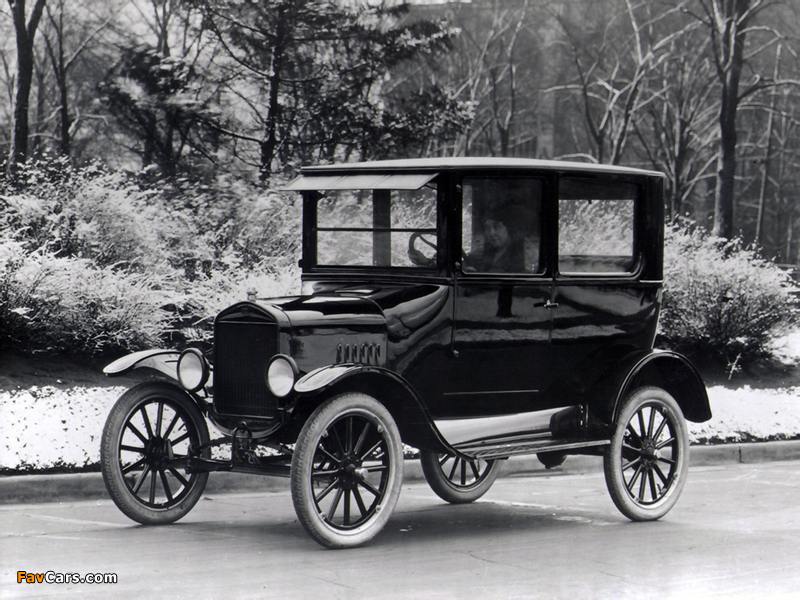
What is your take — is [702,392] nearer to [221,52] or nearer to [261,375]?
[261,375]

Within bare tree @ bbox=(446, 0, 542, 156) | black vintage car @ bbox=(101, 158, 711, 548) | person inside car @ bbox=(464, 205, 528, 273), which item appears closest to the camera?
black vintage car @ bbox=(101, 158, 711, 548)

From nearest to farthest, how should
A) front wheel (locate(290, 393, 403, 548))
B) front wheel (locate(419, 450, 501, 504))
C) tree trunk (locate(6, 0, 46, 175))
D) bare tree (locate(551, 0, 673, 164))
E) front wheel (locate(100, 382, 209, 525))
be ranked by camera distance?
1. front wheel (locate(290, 393, 403, 548))
2. front wheel (locate(100, 382, 209, 525))
3. front wheel (locate(419, 450, 501, 504))
4. tree trunk (locate(6, 0, 46, 175))
5. bare tree (locate(551, 0, 673, 164))

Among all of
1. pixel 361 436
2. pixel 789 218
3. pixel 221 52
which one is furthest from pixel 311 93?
pixel 789 218

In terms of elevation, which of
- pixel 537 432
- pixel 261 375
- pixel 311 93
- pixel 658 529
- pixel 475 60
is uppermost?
pixel 475 60

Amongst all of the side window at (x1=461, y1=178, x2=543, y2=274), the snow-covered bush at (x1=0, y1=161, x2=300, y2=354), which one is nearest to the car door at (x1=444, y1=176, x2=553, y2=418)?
the side window at (x1=461, y1=178, x2=543, y2=274)

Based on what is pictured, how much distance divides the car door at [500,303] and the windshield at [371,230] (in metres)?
0.27

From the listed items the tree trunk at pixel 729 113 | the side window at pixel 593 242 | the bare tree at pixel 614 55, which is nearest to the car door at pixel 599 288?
the side window at pixel 593 242

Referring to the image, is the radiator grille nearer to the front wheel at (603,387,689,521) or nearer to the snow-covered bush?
the front wheel at (603,387,689,521)

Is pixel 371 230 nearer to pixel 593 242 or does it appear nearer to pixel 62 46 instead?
pixel 593 242

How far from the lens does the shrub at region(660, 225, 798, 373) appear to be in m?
15.2

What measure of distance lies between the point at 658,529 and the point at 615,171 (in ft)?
7.35

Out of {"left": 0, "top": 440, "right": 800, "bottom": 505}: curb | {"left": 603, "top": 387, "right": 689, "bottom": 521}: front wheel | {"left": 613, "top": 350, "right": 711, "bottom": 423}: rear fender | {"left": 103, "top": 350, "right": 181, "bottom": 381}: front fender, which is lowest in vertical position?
{"left": 0, "top": 440, "right": 800, "bottom": 505}: curb

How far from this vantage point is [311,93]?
2014 cm

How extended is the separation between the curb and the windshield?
1.80 m
